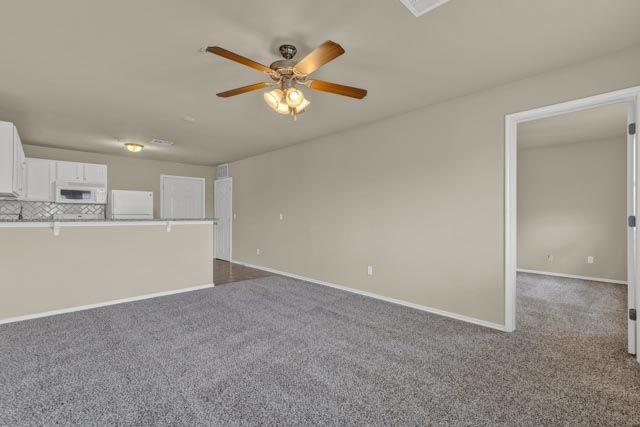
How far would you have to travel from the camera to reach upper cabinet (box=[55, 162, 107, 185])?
5340 mm

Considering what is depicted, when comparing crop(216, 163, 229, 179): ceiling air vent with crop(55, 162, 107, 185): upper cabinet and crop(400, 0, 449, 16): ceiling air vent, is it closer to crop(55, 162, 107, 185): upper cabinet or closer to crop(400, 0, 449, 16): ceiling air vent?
crop(55, 162, 107, 185): upper cabinet

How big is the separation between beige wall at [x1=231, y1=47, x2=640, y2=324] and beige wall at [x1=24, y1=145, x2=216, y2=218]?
3325mm

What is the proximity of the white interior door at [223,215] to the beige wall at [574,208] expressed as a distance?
21.0 ft

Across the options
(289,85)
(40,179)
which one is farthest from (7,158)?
(289,85)

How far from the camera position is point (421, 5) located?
6.15ft

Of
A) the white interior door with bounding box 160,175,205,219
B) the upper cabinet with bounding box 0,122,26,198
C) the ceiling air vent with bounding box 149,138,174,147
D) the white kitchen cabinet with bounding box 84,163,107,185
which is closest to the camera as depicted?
the upper cabinet with bounding box 0,122,26,198

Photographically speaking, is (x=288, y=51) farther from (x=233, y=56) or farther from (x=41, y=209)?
(x=41, y=209)

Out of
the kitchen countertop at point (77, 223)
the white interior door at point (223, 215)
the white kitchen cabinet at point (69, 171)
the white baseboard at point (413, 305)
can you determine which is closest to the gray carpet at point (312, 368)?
the white baseboard at point (413, 305)

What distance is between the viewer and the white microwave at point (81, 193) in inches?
207

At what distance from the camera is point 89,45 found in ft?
7.66

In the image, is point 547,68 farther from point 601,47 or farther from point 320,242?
point 320,242

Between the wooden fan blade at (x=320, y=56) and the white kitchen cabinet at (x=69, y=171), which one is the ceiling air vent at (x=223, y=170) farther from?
the wooden fan blade at (x=320, y=56)

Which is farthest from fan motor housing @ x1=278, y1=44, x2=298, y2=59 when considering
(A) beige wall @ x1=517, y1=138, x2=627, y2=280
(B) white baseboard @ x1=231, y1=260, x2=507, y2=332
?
(A) beige wall @ x1=517, y1=138, x2=627, y2=280

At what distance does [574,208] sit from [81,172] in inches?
358
